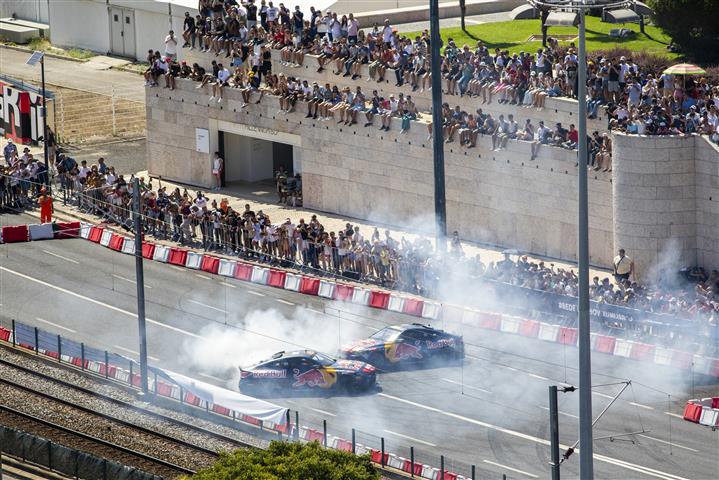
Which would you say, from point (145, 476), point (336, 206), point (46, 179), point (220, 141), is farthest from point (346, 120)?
point (145, 476)

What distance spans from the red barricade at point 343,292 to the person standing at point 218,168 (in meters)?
16.1

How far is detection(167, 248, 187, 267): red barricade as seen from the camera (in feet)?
181

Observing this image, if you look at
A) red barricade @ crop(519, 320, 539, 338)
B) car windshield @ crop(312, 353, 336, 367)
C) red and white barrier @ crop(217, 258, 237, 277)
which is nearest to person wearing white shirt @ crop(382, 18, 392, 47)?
red and white barrier @ crop(217, 258, 237, 277)

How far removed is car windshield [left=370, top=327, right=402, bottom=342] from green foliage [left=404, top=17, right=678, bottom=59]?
20.6m

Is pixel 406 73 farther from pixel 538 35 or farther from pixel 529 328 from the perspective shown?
pixel 529 328

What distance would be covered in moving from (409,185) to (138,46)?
96.9 feet

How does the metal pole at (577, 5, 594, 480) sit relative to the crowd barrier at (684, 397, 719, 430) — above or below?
above

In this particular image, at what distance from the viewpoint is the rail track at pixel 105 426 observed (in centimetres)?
4125

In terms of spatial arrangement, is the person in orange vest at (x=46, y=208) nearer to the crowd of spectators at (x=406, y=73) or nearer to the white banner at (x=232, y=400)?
the crowd of spectators at (x=406, y=73)

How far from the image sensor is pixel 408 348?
45312mm

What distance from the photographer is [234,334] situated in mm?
48500

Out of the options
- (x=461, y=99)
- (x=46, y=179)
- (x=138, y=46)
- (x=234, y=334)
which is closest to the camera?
(x=234, y=334)

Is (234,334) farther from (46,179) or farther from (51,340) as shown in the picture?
(46,179)

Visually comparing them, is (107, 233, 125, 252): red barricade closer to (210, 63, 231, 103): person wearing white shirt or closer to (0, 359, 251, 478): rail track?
(0, 359, 251, 478): rail track
